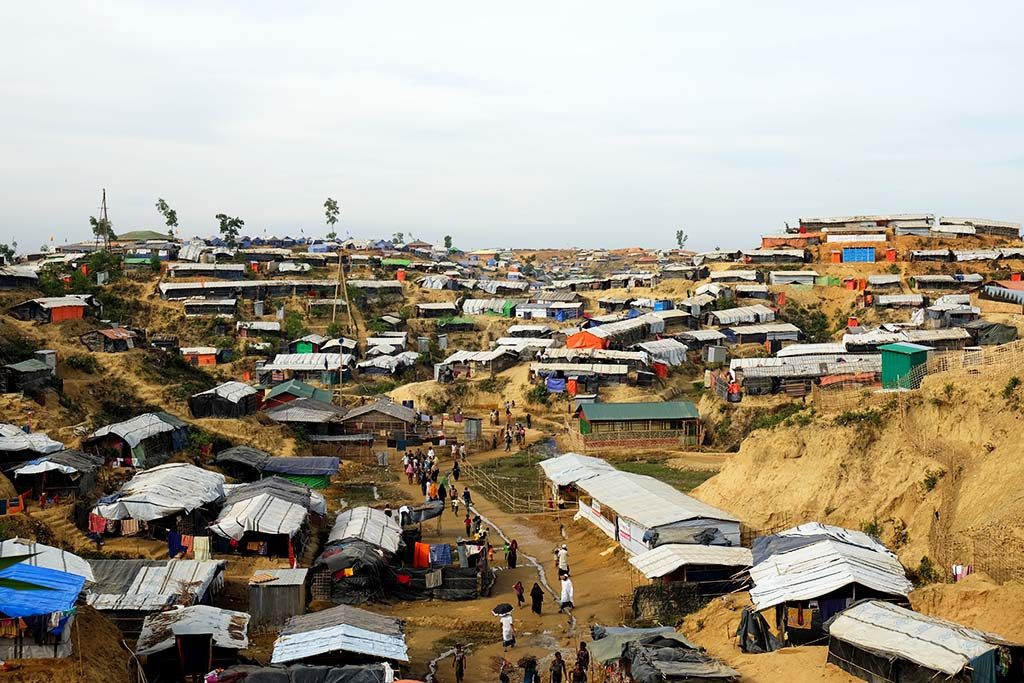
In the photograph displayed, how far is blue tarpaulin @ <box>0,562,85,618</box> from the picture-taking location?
13.6 m

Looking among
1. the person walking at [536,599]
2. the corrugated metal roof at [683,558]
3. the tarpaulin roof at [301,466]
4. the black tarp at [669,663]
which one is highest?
the black tarp at [669,663]

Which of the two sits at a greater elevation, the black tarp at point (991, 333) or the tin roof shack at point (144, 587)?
the black tarp at point (991, 333)

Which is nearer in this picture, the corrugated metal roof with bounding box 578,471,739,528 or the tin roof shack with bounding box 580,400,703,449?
the corrugated metal roof with bounding box 578,471,739,528

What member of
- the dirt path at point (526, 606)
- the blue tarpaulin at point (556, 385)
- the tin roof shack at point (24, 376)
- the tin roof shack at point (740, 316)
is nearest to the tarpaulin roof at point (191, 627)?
the dirt path at point (526, 606)

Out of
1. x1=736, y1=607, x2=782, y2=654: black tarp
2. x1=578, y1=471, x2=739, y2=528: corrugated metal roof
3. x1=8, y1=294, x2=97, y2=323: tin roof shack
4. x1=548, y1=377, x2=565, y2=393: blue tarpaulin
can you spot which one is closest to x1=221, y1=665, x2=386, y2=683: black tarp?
x1=736, y1=607, x2=782, y2=654: black tarp

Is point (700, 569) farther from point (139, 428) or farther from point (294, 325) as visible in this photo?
point (294, 325)

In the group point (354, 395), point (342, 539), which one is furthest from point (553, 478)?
point (354, 395)

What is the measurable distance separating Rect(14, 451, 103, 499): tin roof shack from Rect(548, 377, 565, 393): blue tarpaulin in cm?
3057

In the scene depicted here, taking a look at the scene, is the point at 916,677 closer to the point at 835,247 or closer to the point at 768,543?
the point at 768,543

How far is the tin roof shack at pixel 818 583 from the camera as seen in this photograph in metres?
17.9

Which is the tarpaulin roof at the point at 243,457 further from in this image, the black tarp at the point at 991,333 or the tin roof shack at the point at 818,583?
the black tarp at the point at 991,333

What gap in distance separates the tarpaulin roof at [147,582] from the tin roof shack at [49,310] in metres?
35.2

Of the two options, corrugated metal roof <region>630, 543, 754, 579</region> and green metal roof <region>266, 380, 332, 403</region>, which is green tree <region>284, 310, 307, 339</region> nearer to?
green metal roof <region>266, 380, 332, 403</region>

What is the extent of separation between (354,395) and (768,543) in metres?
37.5
